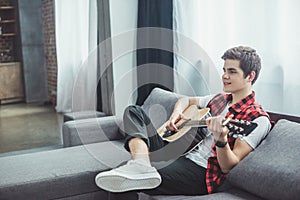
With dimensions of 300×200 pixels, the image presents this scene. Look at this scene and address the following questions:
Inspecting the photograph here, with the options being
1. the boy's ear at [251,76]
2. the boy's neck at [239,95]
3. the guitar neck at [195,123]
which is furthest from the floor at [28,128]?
the boy's ear at [251,76]

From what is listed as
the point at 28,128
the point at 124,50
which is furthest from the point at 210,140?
the point at 28,128

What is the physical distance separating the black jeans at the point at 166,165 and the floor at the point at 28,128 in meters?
1.85

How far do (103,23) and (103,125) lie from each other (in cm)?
167

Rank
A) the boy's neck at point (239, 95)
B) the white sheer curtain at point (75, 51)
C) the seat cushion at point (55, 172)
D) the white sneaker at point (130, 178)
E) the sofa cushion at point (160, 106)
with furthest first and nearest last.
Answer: the white sheer curtain at point (75, 51) → the sofa cushion at point (160, 106) → the seat cushion at point (55, 172) → the boy's neck at point (239, 95) → the white sneaker at point (130, 178)

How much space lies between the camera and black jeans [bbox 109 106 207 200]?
6.62 ft

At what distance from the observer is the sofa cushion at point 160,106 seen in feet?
9.15

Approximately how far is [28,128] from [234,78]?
3490 mm

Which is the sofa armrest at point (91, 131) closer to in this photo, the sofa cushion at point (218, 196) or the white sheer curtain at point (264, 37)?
the white sheer curtain at point (264, 37)

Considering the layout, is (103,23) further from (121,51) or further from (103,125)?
(103,125)

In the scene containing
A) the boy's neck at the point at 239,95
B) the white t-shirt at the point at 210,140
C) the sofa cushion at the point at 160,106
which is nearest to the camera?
the white t-shirt at the point at 210,140

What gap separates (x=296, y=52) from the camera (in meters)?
2.40

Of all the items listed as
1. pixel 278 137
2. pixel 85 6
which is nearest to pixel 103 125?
pixel 278 137

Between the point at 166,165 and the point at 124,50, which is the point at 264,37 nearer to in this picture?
the point at 166,165

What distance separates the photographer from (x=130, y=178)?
1.81 m
